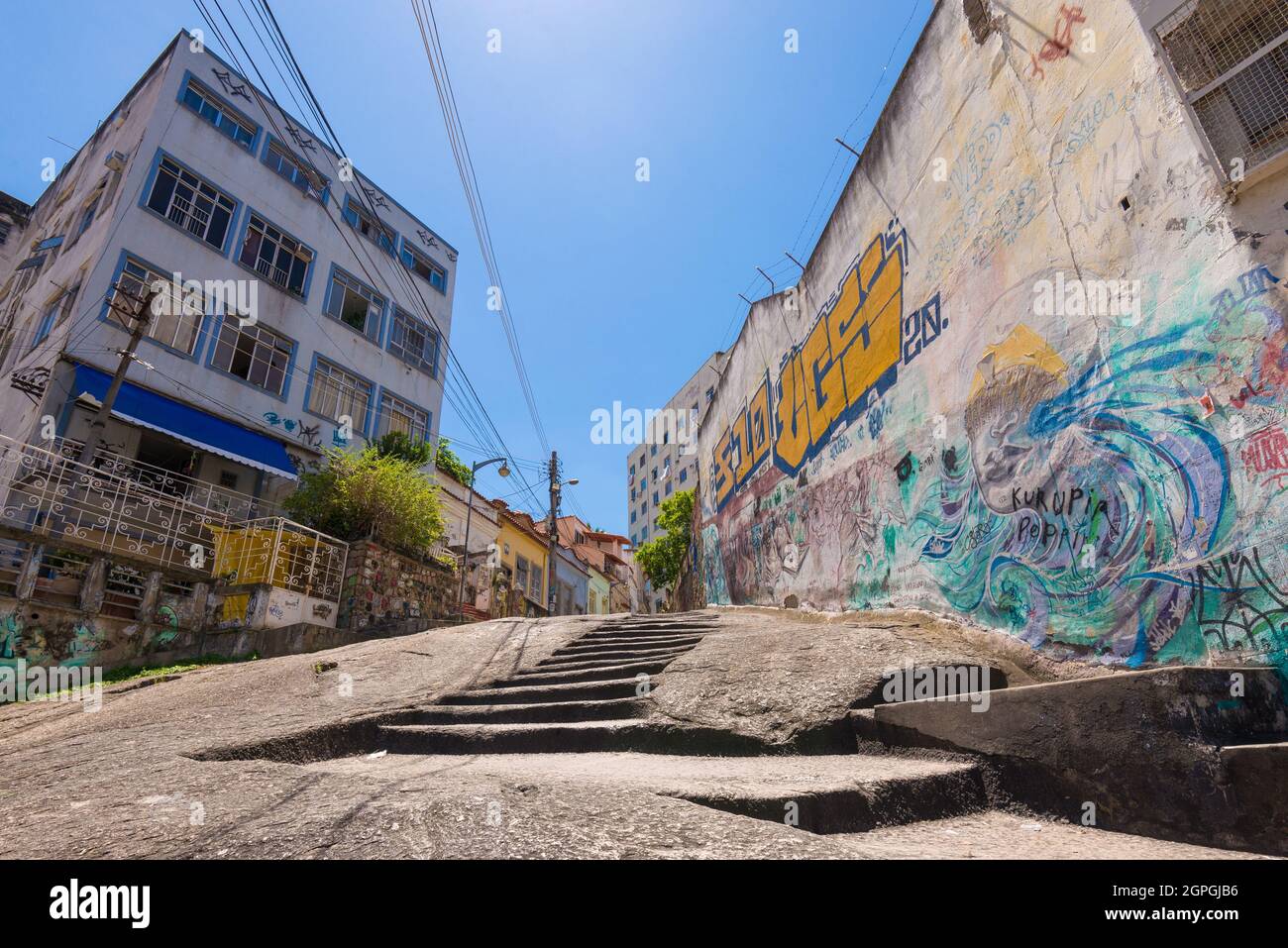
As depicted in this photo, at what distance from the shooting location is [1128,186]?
4.00m

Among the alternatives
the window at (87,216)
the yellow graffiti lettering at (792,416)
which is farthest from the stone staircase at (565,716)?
the window at (87,216)

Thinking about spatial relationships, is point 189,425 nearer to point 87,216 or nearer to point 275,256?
point 275,256

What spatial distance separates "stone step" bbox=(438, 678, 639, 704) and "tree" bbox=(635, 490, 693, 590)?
18.1 metres

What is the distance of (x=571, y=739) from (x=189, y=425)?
12.4 m

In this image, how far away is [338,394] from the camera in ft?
54.8

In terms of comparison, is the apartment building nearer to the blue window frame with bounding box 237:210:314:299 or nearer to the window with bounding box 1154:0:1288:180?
the blue window frame with bounding box 237:210:314:299

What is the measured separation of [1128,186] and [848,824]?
13.9ft

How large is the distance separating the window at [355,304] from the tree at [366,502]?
657 cm

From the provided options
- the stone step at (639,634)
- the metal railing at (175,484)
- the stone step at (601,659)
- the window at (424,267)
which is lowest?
the stone step at (601,659)

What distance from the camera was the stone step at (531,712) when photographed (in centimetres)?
456

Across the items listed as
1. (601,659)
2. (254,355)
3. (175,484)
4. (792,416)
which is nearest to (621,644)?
(601,659)

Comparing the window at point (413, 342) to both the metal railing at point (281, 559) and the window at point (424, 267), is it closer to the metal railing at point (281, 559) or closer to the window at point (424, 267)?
the window at point (424, 267)
